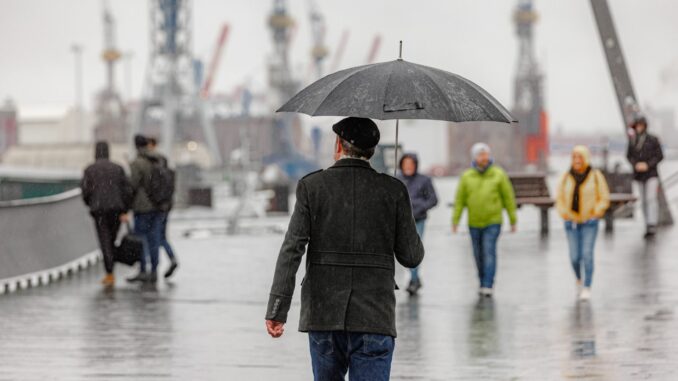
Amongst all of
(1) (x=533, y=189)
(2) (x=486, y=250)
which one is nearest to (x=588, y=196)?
(2) (x=486, y=250)

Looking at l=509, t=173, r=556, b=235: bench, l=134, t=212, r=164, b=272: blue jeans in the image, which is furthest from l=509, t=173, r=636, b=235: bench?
l=134, t=212, r=164, b=272: blue jeans

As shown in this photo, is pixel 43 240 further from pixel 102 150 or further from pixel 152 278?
pixel 102 150

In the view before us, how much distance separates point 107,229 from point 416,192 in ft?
11.5

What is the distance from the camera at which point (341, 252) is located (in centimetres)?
547

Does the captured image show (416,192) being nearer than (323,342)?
No

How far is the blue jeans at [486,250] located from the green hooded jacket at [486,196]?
0.24ft

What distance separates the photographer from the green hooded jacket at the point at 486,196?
1329 cm

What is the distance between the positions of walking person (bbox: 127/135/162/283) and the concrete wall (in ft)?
4.37

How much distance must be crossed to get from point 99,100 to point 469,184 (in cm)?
17099

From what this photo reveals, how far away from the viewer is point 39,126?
195 meters

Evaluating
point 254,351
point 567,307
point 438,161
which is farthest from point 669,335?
point 438,161

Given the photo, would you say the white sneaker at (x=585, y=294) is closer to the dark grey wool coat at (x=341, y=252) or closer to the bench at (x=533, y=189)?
the dark grey wool coat at (x=341, y=252)

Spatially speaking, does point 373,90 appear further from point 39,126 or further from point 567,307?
point 39,126

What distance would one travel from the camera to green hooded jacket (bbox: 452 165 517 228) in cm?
1329
